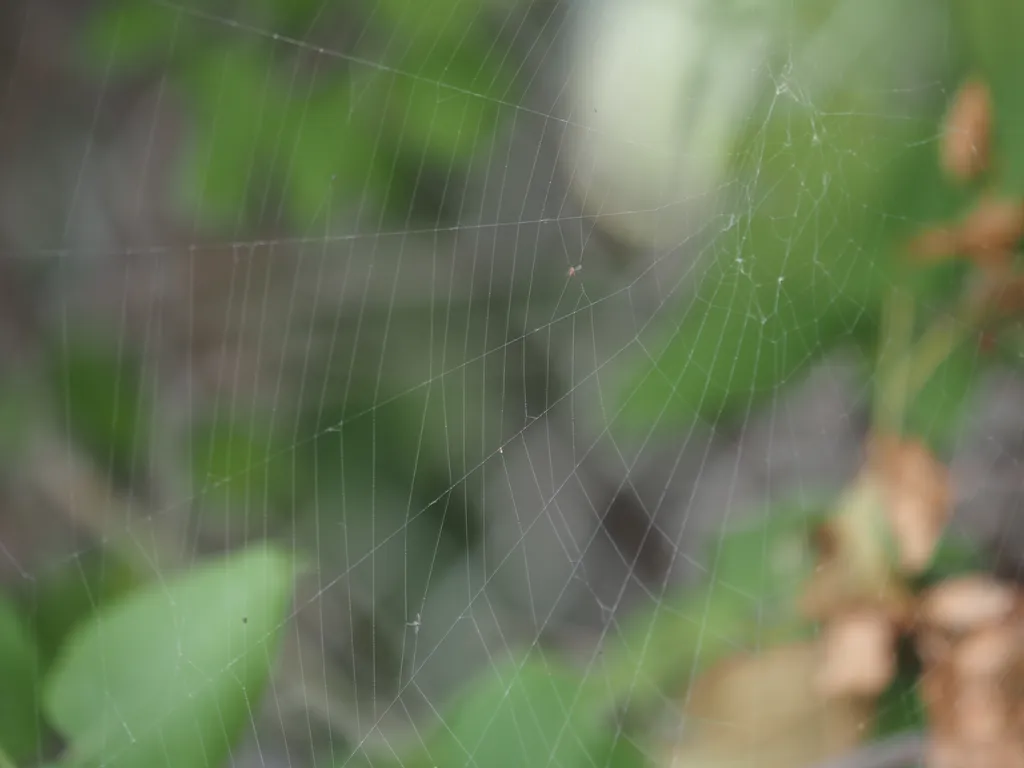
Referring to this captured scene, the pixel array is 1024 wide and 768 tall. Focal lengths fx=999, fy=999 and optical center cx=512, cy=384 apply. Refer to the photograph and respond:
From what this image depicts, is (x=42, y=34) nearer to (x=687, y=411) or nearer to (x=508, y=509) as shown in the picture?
(x=508, y=509)

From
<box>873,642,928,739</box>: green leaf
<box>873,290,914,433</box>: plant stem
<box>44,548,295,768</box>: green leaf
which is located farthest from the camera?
<box>873,290,914,433</box>: plant stem

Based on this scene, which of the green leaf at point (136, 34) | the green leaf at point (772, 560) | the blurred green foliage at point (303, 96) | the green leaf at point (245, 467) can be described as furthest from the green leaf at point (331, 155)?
the green leaf at point (772, 560)

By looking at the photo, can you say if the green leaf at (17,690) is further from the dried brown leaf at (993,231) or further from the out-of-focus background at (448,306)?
the dried brown leaf at (993,231)

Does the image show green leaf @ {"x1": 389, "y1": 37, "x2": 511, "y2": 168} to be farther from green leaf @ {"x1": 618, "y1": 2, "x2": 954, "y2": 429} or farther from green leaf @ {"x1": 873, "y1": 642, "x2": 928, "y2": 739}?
green leaf @ {"x1": 873, "y1": 642, "x2": 928, "y2": 739}

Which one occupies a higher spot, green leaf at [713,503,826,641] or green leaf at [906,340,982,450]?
green leaf at [906,340,982,450]

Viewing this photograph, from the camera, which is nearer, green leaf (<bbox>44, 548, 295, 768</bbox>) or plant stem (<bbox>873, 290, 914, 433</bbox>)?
green leaf (<bbox>44, 548, 295, 768</bbox>)

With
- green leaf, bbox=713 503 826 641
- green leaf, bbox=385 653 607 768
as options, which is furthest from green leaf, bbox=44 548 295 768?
green leaf, bbox=713 503 826 641

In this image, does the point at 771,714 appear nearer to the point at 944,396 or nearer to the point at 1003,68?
the point at 944,396
